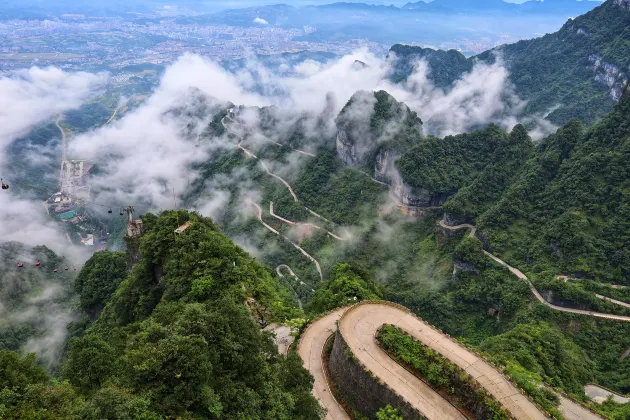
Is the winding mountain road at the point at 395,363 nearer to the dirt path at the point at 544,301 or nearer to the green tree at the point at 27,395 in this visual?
the green tree at the point at 27,395

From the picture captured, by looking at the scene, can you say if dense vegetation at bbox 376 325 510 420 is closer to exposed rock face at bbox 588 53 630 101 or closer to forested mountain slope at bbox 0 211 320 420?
→ forested mountain slope at bbox 0 211 320 420

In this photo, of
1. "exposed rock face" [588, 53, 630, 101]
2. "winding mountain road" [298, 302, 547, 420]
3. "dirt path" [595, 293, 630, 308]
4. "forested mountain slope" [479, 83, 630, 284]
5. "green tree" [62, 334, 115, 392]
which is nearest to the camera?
"winding mountain road" [298, 302, 547, 420]

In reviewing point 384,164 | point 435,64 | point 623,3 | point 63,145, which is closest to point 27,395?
point 384,164

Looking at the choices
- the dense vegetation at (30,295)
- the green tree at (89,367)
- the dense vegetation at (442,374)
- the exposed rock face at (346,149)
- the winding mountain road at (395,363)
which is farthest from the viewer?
the exposed rock face at (346,149)

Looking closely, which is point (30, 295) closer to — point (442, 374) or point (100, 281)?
point (100, 281)

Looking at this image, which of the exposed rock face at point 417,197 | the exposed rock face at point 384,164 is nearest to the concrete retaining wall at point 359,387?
the exposed rock face at point 417,197

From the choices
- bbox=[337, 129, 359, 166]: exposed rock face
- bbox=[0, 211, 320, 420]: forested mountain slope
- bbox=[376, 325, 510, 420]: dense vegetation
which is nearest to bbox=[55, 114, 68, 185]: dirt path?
bbox=[337, 129, 359, 166]: exposed rock face

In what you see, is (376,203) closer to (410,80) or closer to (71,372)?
(71,372)
